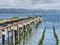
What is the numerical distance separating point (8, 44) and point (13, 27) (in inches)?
106

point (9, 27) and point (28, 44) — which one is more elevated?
point (9, 27)

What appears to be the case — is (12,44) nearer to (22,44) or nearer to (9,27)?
(9,27)

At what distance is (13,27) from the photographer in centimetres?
3164

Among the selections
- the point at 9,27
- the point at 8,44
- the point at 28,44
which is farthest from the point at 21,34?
the point at 9,27

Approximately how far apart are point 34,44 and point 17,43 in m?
3.84

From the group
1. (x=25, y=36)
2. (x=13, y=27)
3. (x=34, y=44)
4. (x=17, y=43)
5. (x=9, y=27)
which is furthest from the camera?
(x=25, y=36)

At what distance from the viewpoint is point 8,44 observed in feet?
109

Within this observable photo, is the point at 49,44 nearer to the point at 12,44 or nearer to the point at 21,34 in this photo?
the point at 21,34

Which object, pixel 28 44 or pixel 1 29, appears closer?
pixel 1 29

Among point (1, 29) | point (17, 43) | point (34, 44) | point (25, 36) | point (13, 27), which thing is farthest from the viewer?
point (25, 36)

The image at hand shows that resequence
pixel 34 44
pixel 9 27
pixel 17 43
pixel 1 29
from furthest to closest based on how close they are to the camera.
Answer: pixel 34 44 < pixel 17 43 < pixel 9 27 < pixel 1 29

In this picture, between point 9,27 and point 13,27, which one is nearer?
point 9,27

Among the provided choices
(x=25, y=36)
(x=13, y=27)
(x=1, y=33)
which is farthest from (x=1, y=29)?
(x=25, y=36)

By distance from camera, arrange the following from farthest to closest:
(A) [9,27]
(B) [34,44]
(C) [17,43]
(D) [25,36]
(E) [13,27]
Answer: (D) [25,36]
(B) [34,44]
(C) [17,43]
(E) [13,27]
(A) [9,27]
